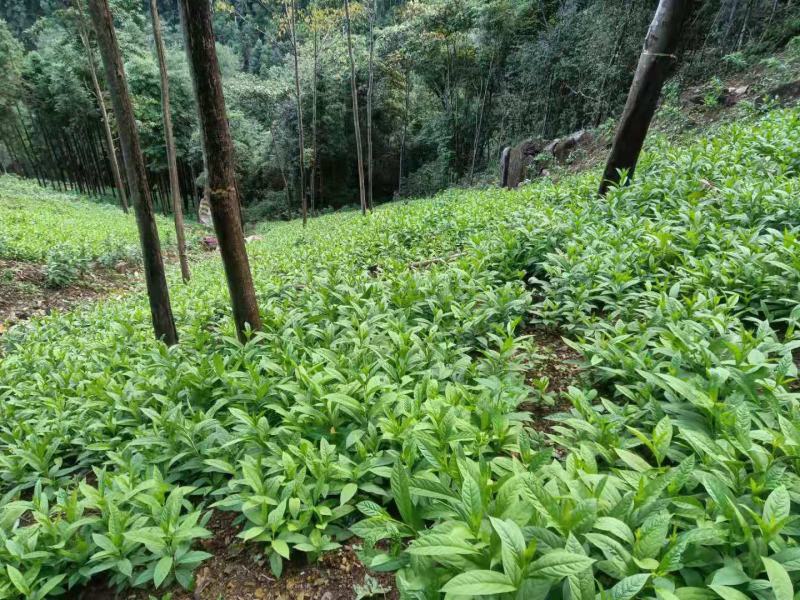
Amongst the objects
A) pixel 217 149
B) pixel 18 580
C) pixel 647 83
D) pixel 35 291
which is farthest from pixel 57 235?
pixel 647 83

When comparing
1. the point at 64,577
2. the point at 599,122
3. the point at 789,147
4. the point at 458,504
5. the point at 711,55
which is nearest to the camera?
the point at 458,504

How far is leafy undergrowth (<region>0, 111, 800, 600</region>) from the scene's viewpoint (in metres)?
1.30

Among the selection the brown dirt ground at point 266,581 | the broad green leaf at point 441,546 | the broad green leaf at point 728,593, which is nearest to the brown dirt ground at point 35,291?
the brown dirt ground at point 266,581

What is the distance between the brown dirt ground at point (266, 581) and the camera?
66.8 inches

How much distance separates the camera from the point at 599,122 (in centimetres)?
1600

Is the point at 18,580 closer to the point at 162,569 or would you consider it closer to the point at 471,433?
the point at 162,569

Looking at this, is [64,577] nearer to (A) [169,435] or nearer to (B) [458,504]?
(A) [169,435]

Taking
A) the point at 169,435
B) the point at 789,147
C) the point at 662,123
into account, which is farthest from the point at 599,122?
the point at 169,435

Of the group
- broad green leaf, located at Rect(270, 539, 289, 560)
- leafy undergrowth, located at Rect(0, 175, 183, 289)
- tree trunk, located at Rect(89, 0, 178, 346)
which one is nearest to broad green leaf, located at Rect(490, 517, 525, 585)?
broad green leaf, located at Rect(270, 539, 289, 560)

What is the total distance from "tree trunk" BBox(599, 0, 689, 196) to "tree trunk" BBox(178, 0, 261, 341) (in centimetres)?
481

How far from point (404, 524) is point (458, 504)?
229 mm

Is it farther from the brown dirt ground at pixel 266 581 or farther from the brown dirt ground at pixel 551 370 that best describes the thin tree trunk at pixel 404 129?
the brown dirt ground at pixel 266 581

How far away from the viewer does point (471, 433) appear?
6.25 feet

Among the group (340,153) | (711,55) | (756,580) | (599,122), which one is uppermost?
(711,55)
